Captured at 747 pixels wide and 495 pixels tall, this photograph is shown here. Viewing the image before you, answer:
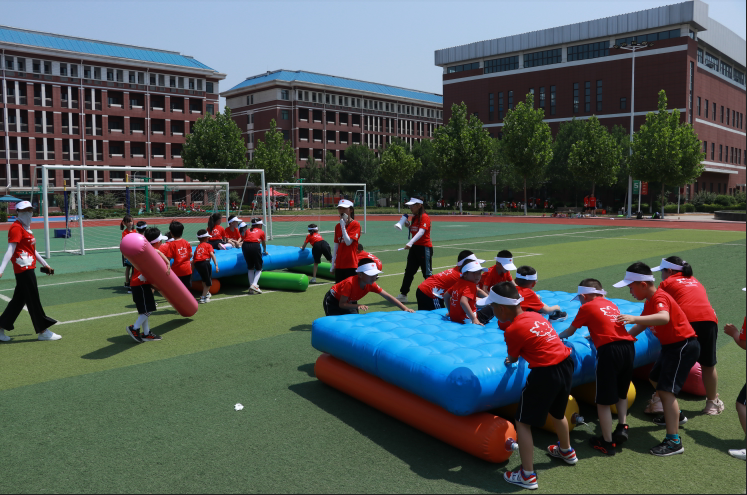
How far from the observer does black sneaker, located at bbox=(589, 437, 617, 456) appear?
5242mm

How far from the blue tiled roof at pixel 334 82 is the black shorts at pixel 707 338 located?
292ft

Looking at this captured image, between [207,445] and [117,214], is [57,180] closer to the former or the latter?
[117,214]

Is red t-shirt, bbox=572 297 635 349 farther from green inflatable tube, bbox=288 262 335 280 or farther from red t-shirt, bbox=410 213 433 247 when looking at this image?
green inflatable tube, bbox=288 262 335 280

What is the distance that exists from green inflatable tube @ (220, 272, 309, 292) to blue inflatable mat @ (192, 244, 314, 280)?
19.9 inches

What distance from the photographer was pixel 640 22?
66.8 meters

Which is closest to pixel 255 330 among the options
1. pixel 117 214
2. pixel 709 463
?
pixel 709 463

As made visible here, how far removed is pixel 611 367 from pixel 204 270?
29.9 ft

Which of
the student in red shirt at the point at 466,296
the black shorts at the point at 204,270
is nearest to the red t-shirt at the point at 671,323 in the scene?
the student in red shirt at the point at 466,296

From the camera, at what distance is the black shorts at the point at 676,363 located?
211 inches

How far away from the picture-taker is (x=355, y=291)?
8094mm

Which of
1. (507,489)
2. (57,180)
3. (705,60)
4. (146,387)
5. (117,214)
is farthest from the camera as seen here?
(705,60)

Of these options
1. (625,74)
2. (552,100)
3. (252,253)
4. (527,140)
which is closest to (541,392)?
(252,253)

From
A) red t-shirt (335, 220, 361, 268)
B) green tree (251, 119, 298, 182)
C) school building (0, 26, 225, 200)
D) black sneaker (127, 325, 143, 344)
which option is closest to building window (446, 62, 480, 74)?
school building (0, 26, 225, 200)

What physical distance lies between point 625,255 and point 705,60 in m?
63.5
